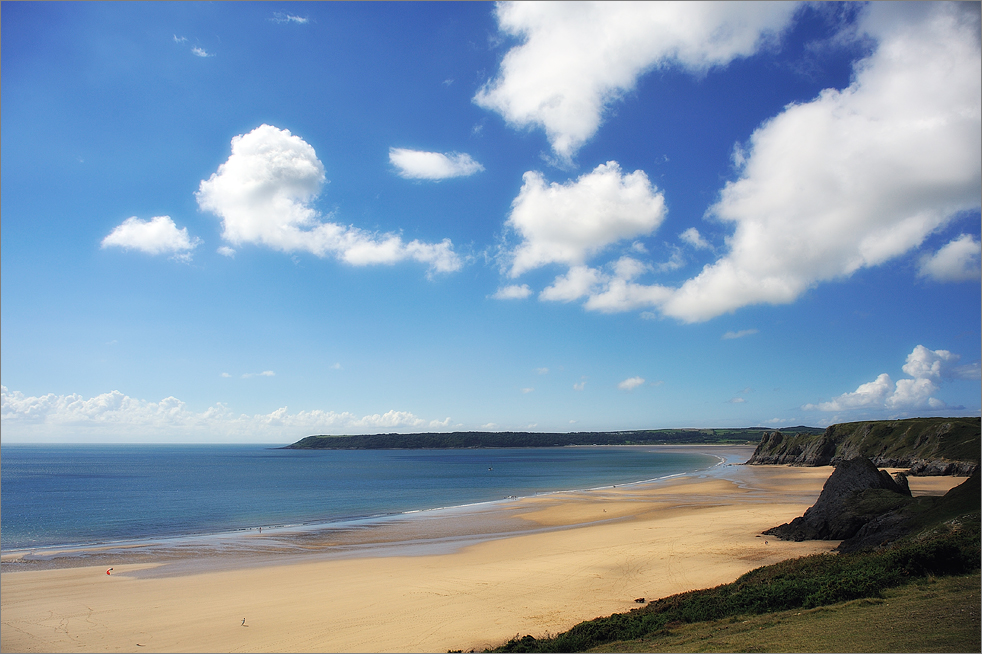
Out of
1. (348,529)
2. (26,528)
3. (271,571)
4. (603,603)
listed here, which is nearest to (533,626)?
(603,603)

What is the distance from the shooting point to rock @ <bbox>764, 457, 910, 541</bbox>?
2458 centimetres

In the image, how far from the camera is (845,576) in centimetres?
1478

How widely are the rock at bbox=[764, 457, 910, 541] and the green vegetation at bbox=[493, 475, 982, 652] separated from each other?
8210mm

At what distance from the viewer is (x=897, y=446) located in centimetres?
7069

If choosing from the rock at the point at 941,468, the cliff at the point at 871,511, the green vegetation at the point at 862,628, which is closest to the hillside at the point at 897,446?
the rock at the point at 941,468

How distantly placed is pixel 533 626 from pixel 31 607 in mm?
20294

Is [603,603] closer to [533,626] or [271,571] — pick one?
[533,626]

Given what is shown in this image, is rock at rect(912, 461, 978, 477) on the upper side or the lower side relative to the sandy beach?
lower

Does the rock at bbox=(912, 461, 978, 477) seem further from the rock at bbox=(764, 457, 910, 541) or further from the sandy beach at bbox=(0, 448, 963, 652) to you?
the rock at bbox=(764, 457, 910, 541)

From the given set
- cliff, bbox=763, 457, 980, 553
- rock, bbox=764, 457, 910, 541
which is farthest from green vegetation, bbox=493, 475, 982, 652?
rock, bbox=764, 457, 910, 541

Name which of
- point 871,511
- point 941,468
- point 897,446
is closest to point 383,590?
point 871,511

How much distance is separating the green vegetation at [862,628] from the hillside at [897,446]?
3816cm

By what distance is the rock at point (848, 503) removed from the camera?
24.6 m

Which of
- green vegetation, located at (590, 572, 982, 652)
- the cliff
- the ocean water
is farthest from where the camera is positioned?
the ocean water
